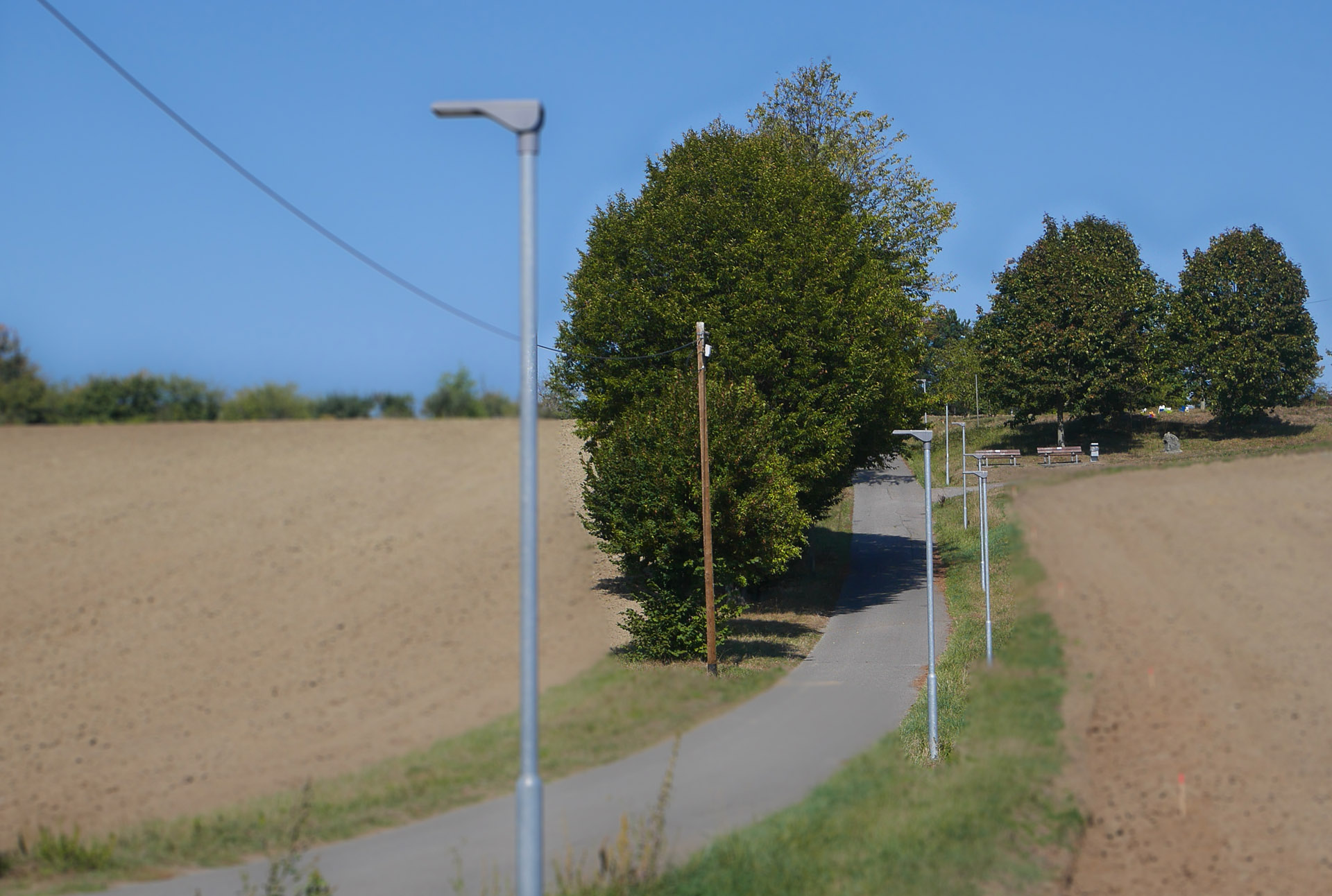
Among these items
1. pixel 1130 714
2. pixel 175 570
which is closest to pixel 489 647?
pixel 175 570

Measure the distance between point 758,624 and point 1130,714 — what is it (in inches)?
873

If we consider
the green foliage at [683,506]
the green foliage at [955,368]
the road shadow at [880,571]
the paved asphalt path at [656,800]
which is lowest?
the road shadow at [880,571]

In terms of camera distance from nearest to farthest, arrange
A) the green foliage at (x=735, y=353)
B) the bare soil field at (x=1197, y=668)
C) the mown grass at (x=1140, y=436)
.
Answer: the bare soil field at (x=1197, y=668) → the mown grass at (x=1140, y=436) → the green foliage at (x=735, y=353)

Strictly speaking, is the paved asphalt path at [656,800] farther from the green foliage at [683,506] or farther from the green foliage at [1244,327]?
the green foliage at [1244,327]

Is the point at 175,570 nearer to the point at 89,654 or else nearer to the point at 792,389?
the point at 89,654

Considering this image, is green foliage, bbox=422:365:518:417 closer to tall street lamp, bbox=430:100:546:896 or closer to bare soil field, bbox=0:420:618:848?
bare soil field, bbox=0:420:618:848

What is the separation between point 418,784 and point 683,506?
1277 cm

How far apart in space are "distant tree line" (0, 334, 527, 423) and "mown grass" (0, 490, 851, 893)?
578 cm

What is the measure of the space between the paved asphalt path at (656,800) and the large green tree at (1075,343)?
34130 millimetres

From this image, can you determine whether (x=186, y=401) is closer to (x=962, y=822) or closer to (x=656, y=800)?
(x=656, y=800)

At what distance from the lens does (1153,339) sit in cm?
5566

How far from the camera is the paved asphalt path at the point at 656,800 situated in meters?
11.0

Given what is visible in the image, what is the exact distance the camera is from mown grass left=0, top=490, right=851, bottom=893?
1108 cm

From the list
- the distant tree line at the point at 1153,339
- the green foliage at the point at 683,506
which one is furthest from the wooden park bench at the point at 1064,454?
→ the distant tree line at the point at 1153,339
